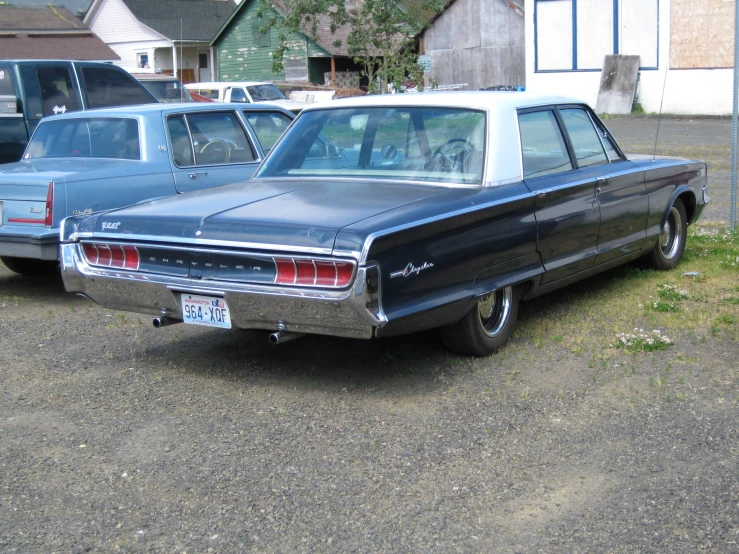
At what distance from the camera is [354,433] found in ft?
14.9

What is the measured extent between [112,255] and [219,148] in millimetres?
3158

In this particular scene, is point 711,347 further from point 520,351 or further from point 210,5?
point 210,5

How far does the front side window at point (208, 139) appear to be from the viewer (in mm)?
8062

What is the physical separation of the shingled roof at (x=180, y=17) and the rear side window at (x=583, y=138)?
138 feet

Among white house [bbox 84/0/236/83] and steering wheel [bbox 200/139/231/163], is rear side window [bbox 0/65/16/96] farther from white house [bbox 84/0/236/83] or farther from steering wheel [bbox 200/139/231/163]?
white house [bbox 84/0/236/83]

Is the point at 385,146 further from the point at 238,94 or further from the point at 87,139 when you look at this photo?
the point at 238,94

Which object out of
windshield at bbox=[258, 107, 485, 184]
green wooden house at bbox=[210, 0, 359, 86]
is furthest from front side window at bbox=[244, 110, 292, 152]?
green wooden house at bbox=[210, 0, 359, 86]

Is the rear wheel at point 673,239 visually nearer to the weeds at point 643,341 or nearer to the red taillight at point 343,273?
the weeds at point 643,341

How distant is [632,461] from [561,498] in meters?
0.52

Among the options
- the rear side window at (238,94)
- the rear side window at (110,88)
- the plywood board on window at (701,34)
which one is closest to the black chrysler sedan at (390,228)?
the rear side window at (110,88)

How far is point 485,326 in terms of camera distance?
18.6ft

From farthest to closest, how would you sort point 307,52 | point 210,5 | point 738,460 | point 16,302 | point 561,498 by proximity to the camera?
point 210,5 → point 307,52 → point 16,302 → point 738,460 → point 561,498

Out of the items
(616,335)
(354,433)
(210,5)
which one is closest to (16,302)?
(354,433)

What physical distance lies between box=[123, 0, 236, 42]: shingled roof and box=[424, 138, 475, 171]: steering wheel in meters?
43.0
